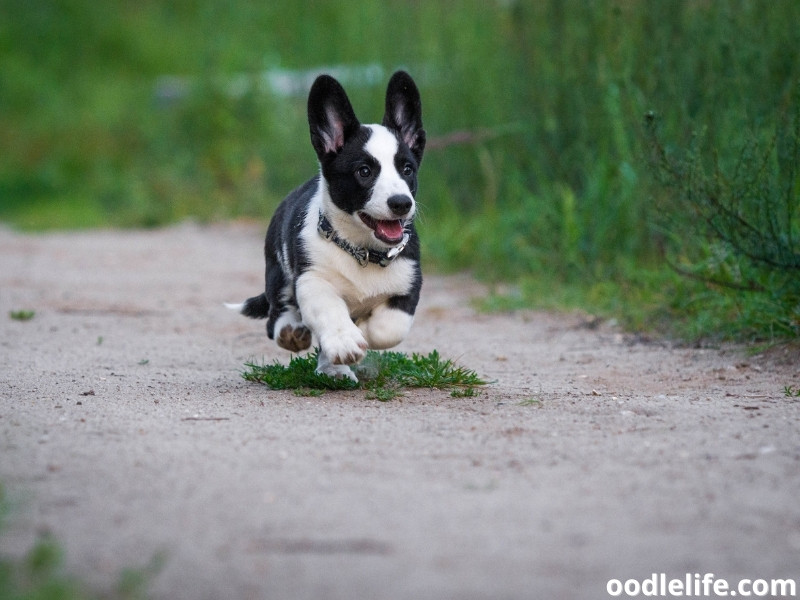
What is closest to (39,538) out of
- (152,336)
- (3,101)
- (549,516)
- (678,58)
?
(549,516)

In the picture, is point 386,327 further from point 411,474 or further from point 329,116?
point 411,474

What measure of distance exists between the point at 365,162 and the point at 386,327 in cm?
65

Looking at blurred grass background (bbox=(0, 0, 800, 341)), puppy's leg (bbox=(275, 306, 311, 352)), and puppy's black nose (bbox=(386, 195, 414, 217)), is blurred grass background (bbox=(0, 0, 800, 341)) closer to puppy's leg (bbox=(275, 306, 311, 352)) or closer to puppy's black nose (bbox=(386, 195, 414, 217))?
puppy's black nose (bbox=(386, 195, 414, 217))

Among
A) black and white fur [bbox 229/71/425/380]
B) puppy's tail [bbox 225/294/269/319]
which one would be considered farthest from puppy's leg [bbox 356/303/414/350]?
puppy's tail [bbox 225/294/269/319]

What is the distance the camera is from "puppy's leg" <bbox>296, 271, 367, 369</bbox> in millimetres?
4117

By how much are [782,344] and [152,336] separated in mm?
3117

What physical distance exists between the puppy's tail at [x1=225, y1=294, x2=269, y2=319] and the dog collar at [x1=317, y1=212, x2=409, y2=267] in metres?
0.84

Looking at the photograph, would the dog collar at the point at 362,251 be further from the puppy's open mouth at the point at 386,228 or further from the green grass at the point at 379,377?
the green grass at the point at 379,377

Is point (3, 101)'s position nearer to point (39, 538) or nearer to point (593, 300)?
point (593, 300)

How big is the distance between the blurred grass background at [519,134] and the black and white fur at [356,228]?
1067 mm

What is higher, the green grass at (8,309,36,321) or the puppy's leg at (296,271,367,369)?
the puppy's leg at (296,271,367,369)

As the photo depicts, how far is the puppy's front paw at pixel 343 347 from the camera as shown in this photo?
13.5ft

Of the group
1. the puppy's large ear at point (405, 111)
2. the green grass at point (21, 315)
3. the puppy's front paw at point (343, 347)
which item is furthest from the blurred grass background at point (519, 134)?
the green grass at point (21, 315)

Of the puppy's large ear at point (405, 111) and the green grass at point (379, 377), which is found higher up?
the puppy's large ear at point (405, 111)
